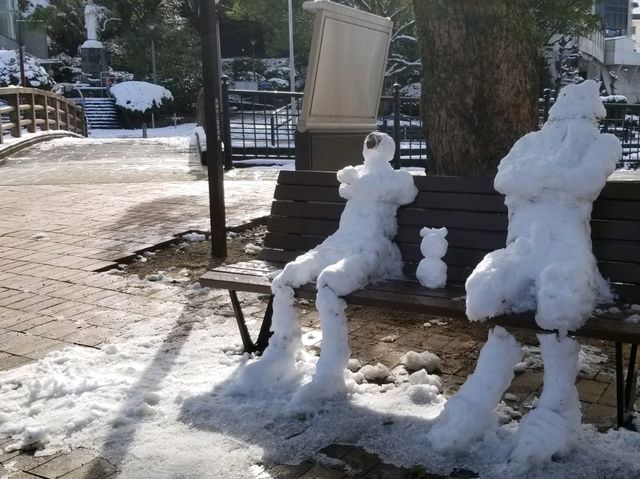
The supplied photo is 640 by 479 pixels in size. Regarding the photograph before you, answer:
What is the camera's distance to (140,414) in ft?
10.2

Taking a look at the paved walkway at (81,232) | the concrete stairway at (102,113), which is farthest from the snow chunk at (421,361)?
the concrete stairway at (102,113)

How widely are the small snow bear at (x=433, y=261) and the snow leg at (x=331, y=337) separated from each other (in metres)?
0.34

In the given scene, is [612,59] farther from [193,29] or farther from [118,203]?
[118,203]

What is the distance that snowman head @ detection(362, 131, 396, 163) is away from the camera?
11.4 feet

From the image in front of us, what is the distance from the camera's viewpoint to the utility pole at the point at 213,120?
5.55 metres

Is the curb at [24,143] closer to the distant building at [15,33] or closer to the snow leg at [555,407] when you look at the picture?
the snow leg at [555,407]

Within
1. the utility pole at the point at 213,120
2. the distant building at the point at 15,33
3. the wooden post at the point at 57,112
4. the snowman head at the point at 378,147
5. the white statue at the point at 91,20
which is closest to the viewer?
the snowman head at the point at 378,147

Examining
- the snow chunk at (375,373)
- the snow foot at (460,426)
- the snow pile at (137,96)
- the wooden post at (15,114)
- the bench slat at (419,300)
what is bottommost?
the snow chunk at (375,373)

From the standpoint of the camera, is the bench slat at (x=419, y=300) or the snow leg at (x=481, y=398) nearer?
the bench slat at (x=419, y=300)

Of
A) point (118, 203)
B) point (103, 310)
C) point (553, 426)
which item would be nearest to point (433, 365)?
point (553, 426)

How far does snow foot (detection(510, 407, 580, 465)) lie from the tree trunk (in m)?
2.38

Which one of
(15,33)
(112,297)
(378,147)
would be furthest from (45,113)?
(15,33)

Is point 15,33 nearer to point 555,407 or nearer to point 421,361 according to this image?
point 421,361

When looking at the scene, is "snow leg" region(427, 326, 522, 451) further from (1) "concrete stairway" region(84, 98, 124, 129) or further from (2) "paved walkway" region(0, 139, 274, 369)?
(1) "concrete stairway" region(84, 98, 124, 129)
